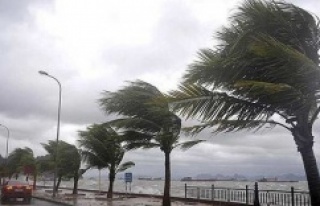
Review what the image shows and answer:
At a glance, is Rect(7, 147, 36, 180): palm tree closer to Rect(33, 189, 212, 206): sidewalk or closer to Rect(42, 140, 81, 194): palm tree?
Rect(42, 140, 81, 194): palm tree

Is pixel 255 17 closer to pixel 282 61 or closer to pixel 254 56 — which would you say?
pixel 254 56

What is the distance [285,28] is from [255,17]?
80 cm

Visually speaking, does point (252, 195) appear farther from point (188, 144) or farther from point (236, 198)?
point (188, 144)

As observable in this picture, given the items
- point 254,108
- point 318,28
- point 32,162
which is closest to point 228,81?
point 254,108

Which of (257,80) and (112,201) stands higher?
(257,80)

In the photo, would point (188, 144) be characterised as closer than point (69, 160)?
Yes

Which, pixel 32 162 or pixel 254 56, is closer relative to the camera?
pixel 254 56

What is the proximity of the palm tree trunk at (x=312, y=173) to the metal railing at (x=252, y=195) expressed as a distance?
8.39m

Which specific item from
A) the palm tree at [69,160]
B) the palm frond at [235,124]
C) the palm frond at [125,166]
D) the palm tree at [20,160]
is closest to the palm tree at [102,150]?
the palm frond at [125,166]

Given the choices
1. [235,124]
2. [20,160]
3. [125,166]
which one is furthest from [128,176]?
[20,160]

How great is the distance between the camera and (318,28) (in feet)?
39.3

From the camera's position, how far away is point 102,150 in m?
29.1

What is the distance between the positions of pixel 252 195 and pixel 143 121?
865 cm

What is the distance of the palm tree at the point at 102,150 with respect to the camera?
29.0 m
